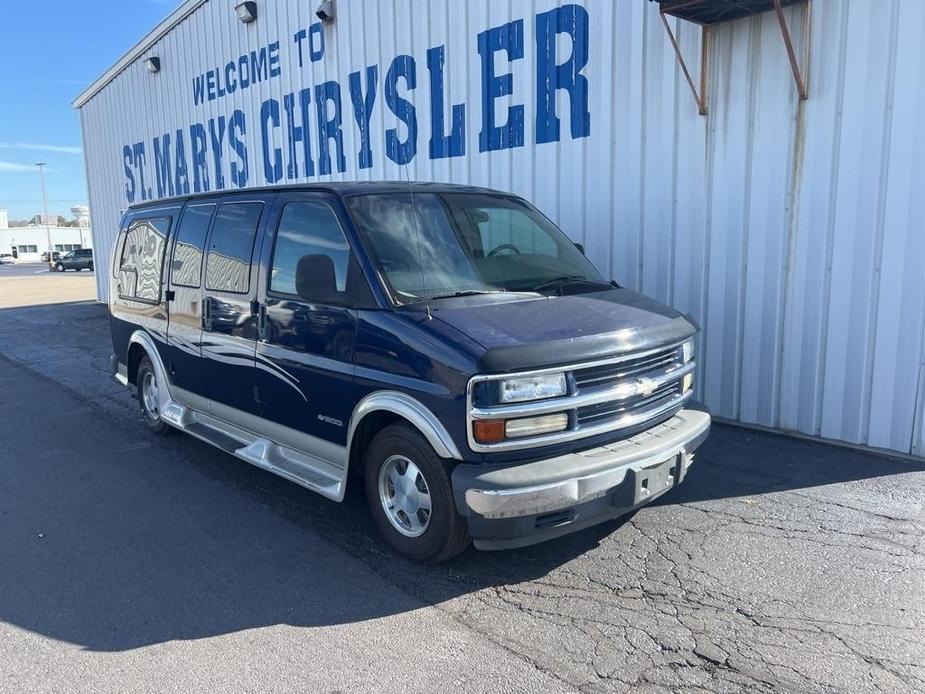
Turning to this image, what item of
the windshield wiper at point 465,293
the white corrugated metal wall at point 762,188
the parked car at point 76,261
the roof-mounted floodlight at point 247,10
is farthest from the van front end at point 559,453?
the parked car at point 76,261

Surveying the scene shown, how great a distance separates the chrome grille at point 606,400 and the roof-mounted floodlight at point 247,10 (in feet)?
34.6

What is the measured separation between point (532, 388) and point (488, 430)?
0.30 meters

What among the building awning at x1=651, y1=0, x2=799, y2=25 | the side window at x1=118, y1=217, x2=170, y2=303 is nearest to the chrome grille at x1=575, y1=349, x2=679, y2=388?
the building awning at x1=651, y1=0, x2=799, y2=25

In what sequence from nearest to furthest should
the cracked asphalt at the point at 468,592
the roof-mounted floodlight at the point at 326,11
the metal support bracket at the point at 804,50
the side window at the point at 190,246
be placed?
the cracked asphalt at the point at 468,592 < the metal support bracket at the point at 804,50 < the side window at the point at 190,246 < the roof-mounted floodlight at the point at 326,11

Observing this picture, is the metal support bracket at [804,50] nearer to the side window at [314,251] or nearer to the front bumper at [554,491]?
the front bumper at [554,491]

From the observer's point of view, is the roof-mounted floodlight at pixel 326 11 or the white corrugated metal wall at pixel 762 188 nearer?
the white corrugated metal wall at pixel 762 188

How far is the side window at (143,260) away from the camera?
618 centimetres

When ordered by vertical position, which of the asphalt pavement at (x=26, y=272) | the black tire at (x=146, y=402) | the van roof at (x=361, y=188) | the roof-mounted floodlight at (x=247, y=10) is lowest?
the asphalt pavement at (x=26, y=272)

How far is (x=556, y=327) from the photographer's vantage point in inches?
148

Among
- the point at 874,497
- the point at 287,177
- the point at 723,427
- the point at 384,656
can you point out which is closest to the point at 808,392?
the point at 723,427

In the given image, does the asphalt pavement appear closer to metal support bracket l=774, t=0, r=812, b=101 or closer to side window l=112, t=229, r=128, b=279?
side window l=112, t=229, r=128, b=279

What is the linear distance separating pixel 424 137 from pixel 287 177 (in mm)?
3527

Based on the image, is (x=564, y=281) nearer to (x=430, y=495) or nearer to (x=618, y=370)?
(x=618, y=370)

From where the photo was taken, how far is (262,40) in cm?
1197
